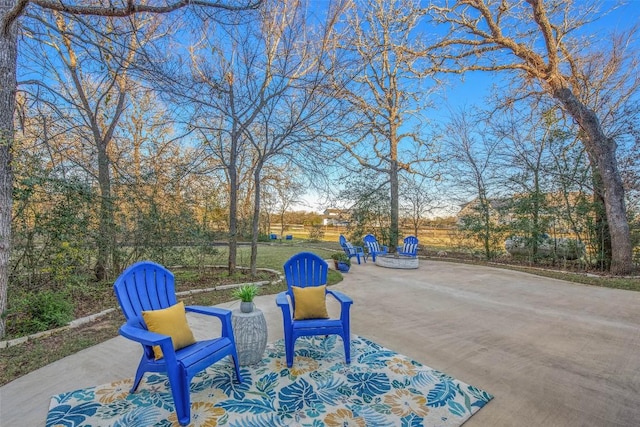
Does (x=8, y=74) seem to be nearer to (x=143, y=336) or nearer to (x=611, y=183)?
(x=143, y=336)

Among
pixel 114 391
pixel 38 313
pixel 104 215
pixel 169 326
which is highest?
pixel 104 215

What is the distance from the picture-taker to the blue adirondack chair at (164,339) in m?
1.81

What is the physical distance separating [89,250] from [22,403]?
7.75ft

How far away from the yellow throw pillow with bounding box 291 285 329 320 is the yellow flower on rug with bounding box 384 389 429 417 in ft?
2.92

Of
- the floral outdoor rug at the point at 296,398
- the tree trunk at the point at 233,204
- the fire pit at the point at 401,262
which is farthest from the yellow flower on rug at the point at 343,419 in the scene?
the fire pit at the point at 401,262

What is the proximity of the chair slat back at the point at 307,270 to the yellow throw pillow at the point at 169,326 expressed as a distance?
1222mm

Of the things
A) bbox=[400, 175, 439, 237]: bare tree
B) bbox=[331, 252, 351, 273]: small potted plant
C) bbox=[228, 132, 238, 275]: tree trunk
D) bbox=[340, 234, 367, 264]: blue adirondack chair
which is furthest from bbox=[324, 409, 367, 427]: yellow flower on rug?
bbox=[400, 175, 439, 237]: bare tree

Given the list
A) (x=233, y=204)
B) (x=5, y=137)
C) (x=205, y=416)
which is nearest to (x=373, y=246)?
(x=233, y=204)

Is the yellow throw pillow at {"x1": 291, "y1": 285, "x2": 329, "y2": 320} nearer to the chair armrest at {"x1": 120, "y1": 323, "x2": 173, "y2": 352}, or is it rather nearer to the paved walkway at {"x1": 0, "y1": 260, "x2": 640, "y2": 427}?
the paved walkway at {"x1": 0, "y1": 260, "x2": 640, "y2": 427}

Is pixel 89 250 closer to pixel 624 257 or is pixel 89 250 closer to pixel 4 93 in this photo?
pixel 4 93

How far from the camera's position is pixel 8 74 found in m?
2.90

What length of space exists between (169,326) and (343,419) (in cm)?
128

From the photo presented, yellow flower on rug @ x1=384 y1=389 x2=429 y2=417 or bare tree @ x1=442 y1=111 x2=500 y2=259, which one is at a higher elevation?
bare tree @ x1=442 y1=111 x2=500 y2=259

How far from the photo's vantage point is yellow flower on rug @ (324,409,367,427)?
5.86 feet
